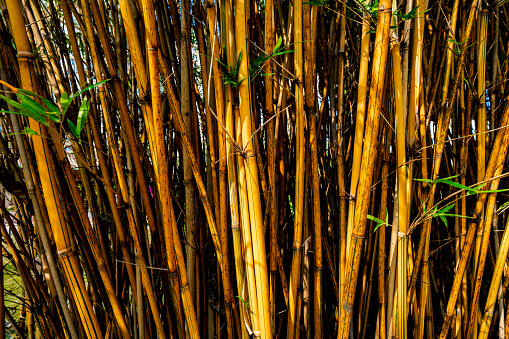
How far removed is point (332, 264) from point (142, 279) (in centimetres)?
52

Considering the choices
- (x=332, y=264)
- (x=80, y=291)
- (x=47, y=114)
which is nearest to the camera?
(x=47, y=114)

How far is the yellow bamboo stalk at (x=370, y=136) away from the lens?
0.45 metres

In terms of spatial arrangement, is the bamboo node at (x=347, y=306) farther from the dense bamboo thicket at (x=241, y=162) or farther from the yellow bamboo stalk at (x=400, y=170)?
the yellow bamboo stalk at (x=400, y=170)

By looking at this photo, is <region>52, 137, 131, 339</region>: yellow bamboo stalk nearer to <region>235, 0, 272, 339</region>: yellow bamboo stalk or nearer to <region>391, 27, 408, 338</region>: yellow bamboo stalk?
<region>235, 0, 272, 339</region>: yellow bamboo stalk

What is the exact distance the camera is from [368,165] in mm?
498

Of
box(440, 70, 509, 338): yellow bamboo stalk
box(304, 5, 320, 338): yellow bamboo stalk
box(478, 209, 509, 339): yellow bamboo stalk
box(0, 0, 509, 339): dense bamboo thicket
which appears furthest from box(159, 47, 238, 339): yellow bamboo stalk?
box(478, 209, 509, 339): yellow bamboo stalk

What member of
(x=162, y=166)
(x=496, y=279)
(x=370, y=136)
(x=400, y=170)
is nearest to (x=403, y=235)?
(x=400, y=170)

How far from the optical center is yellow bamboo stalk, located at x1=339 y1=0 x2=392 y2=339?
0.45 metres

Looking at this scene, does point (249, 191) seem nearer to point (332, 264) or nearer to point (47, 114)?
point (47, 114)

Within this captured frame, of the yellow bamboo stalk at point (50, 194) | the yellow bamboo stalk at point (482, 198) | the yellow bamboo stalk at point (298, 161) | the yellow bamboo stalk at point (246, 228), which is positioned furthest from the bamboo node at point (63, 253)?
the yellow bamboo stalk at point (482, 198)

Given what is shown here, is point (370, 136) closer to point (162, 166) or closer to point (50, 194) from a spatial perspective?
point (162, 166)

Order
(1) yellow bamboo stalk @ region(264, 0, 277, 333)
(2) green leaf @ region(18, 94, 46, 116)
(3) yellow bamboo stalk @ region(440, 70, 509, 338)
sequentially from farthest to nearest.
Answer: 1. (3) yellow bamboo stalk @ region(440, 70, 509, 338)
2. (1) yellow bamboo stalk @ region(264, 0, 277, 333)
3. (2) green leaf @ region(18, 94, 46, 116)

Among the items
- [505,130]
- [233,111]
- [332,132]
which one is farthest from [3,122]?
[505,130]

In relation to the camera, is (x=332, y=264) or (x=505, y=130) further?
(x=332, y=264)
